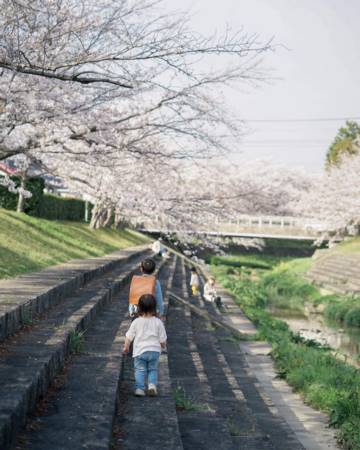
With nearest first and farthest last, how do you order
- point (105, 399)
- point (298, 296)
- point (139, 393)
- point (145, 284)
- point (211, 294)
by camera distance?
1. point (105, 399)
2. point (139, 393)
3. point (145, 284)
4. point (211, 294)
5. point (298, 296)

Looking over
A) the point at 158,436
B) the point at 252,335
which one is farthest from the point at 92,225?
the point at 158,436

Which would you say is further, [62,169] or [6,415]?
[62,169]

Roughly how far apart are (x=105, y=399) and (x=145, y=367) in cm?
89

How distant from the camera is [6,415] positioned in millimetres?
4211

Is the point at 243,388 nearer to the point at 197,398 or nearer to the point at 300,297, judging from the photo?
the point at 197,398

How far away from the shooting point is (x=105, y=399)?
5.57m

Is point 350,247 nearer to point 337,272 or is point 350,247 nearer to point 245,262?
point 337,272

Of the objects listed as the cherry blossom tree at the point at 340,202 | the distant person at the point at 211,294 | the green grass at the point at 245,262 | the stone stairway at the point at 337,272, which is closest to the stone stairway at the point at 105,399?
the distant person at the point at 211,294

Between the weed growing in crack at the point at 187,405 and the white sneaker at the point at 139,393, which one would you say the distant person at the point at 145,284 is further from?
the white sneaker at the point at 139,393

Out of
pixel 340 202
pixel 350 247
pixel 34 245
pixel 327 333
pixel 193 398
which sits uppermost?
pixel 340 202

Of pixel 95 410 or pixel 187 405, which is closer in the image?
pixel 95 410

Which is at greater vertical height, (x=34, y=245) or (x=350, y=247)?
(x=350, y=247)

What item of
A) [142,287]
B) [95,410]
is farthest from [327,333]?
[95,410]

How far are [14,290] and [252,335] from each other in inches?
309
